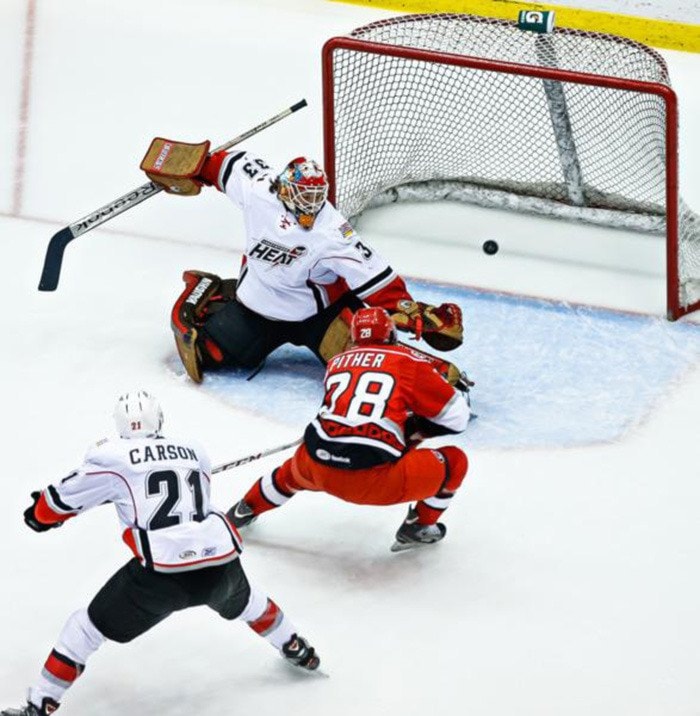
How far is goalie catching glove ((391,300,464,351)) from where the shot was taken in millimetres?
4852

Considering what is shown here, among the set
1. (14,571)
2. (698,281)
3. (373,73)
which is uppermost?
(373,73)

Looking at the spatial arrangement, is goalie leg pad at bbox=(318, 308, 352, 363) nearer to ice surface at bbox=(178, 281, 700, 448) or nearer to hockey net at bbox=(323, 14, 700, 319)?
ice surface at bbox=(178, 281, 700, 448)

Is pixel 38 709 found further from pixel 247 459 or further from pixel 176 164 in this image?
pixel 176 164

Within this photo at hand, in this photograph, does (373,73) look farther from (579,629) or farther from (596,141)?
(579,629)

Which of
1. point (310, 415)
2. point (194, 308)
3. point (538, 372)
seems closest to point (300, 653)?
point (310, 415)

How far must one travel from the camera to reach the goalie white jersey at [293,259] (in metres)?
4.92

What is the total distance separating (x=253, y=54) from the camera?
693 centimetres

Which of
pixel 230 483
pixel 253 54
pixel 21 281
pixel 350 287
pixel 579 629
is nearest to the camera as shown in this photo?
pixel 579 629

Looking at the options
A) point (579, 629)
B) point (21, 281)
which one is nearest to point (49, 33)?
point (21, 281)

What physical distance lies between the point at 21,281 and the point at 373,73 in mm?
1290

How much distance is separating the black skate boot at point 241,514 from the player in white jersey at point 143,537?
24.2 inches

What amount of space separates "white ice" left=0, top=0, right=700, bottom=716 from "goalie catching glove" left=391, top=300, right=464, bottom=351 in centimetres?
→ 28

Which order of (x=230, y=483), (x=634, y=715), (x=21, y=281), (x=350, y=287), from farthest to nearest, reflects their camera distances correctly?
1. (x=21, y=281)
2. (x=350, y=287)
3. (x=230, y=483)
4. (x=634, y=715)

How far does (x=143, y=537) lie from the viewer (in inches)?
144
